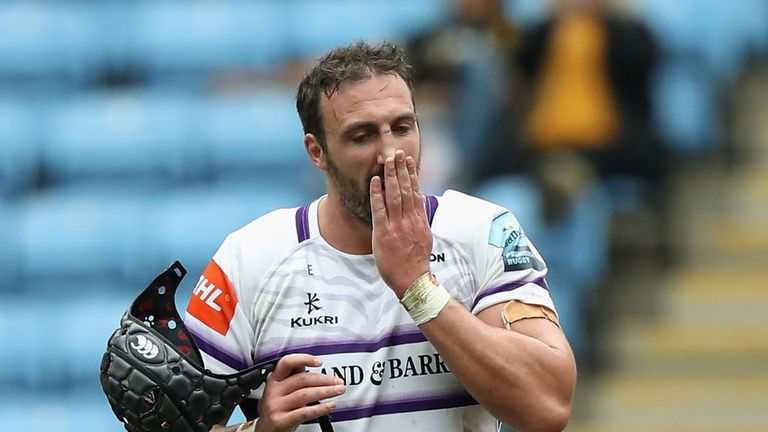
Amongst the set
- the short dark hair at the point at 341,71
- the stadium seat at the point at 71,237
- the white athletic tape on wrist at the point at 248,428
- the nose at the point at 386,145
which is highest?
the stadium seat at the point at 71,237

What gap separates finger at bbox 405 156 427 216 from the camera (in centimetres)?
308

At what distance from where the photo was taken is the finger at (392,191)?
3064 mm

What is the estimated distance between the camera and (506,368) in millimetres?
2988

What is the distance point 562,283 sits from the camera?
7398mm

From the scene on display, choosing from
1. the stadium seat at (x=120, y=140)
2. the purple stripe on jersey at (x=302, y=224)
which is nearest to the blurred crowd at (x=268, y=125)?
the stadium seat at (x=120, y=140)

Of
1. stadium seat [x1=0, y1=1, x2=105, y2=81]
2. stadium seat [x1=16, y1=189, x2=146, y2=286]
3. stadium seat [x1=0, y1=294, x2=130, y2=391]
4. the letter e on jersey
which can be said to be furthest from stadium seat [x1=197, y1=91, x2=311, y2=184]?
the letter e on jersey

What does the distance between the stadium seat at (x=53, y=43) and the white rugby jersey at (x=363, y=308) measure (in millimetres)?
4932

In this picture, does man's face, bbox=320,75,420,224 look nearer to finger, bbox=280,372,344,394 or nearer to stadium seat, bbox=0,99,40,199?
finger, bbox=280,372,344,394

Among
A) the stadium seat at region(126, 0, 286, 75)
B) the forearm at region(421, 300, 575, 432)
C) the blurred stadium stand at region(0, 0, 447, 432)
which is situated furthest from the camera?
the stadium seat at region(126, 0, 286, 75)

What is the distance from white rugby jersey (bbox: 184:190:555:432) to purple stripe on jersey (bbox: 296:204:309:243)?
0.05 feet

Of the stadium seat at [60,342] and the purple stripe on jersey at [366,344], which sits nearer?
the purple stripe on jersey at [366,344]

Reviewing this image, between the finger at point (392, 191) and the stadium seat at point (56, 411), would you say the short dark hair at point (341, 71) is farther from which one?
the stadium seat at point (56, 411)

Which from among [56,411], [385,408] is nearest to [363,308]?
[385,408]

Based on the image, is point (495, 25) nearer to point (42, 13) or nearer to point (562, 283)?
point (562, 283)
